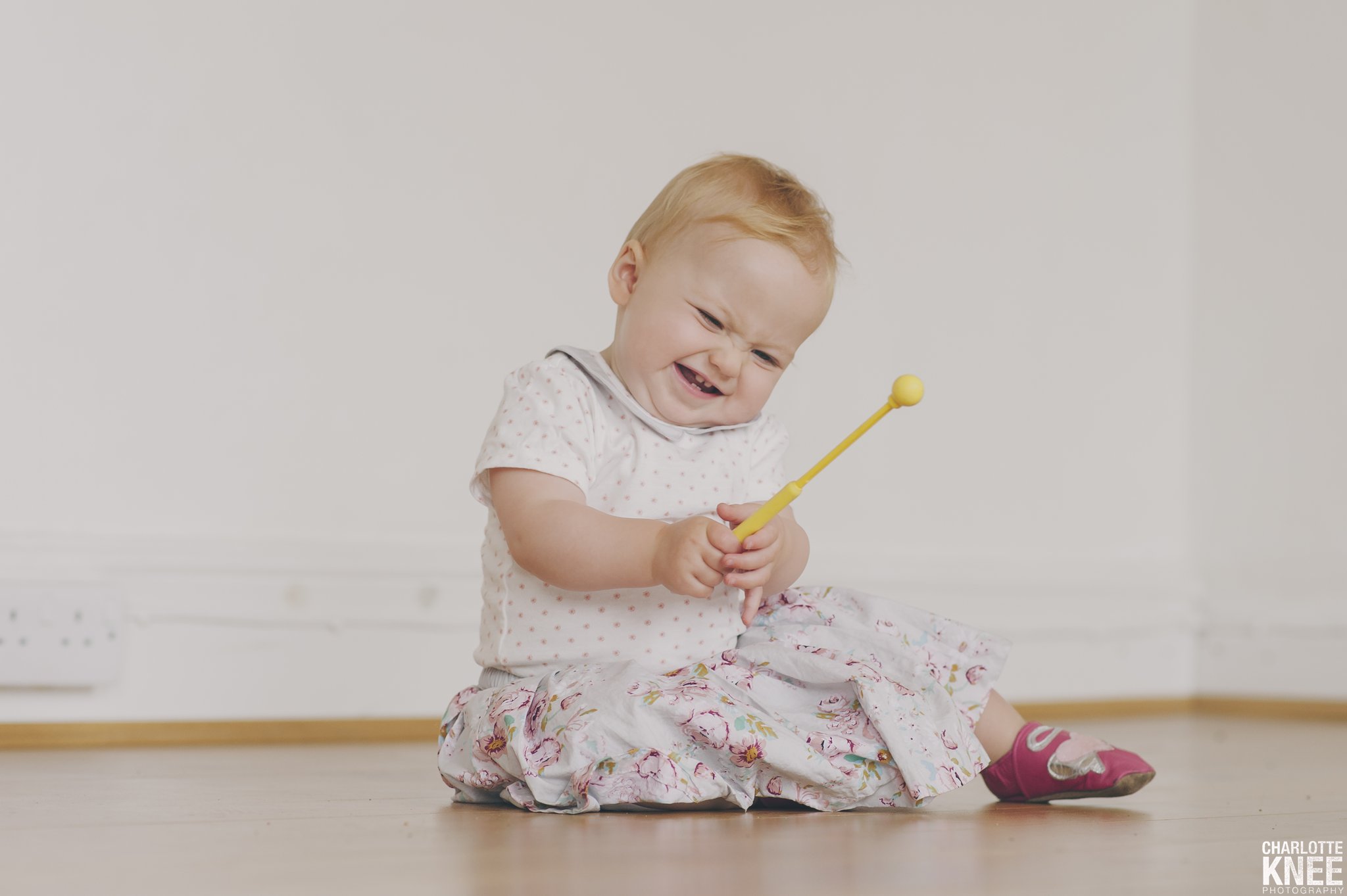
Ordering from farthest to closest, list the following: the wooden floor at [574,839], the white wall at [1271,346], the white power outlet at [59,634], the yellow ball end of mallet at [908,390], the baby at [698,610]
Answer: the white wall at [1271,346] → the white power outlet at [59,634] → the baby at [698,610] → the yellow ball end of mallet at [908,390] → the wooden floor at [574,839]

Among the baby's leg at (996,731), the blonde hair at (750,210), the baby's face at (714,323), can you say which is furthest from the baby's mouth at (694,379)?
the baby's leg at (996,731)

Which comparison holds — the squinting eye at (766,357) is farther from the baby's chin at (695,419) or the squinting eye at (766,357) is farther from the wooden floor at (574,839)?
the wooden floor at (574,839)

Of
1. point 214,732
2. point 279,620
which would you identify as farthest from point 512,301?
point 214,732

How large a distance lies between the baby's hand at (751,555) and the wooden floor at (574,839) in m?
0.16

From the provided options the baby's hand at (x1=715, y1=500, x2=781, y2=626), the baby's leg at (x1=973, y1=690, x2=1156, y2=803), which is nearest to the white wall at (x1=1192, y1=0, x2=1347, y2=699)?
the baby's leg at (x1=973, y1=690, x2=1156, y2=803)

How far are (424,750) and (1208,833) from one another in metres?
0.90

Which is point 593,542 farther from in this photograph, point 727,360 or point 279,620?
point 279,620

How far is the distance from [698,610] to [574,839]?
320 millimetres

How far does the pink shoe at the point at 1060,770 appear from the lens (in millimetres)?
1088

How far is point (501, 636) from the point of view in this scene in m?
1.12

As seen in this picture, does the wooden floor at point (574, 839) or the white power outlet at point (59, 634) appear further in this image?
the white power outlet at point (59, 634)

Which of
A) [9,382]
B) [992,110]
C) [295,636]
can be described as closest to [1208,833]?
[295,636]

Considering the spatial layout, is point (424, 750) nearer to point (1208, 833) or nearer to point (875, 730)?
point (875, 730)

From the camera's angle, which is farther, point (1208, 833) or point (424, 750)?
point (424, 750)
